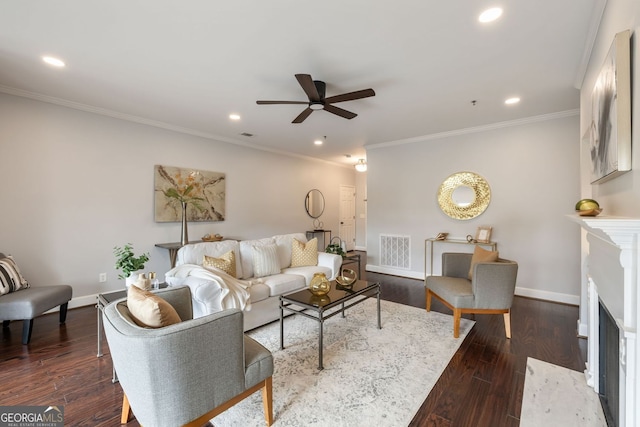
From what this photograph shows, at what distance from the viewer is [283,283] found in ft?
10.4

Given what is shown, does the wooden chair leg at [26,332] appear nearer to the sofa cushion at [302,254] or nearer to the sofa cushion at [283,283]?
the sofa cushion at [283,283]

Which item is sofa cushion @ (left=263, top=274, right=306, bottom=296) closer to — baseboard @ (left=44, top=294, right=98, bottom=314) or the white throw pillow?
the white throw pillow

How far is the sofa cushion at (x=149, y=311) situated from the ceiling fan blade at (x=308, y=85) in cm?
191

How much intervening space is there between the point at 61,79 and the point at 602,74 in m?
4.59

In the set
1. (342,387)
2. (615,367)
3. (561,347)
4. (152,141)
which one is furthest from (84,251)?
(561,347)

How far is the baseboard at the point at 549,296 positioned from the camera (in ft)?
12.4

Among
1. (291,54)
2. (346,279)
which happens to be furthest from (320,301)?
(291,54)

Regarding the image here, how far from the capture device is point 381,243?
5.61 m

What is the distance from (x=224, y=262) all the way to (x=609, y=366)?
3185 mm

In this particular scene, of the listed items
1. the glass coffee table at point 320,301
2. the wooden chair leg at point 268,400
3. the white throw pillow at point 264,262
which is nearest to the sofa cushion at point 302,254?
the white throw pillow at point 264,262

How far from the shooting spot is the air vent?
17.3 ft

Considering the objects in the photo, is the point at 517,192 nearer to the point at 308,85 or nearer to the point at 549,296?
the point at 549,296

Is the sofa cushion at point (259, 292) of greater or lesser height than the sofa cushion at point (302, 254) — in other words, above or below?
below

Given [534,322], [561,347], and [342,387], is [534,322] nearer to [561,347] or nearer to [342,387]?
[561,347]
